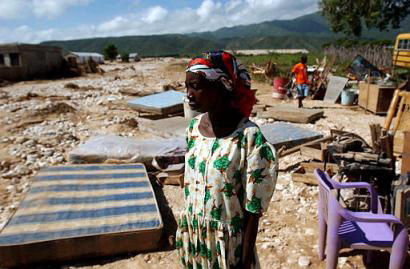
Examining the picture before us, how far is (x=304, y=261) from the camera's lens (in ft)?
8.57

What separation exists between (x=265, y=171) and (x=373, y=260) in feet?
6.50

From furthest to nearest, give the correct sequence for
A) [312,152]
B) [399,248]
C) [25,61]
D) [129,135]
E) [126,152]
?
1. [25,61]
2. [129,135]
3. [312,152]
4. [126,152]
5. [399,248]

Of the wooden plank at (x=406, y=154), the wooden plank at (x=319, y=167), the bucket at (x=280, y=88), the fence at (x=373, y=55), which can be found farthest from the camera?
the fence at (x=373, y=55)

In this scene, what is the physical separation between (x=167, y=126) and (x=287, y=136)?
2.38 metres

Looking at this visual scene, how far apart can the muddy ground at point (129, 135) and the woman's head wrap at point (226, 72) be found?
1818 mm

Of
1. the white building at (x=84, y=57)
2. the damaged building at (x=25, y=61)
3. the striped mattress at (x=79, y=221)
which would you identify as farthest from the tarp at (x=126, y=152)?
the white building at (x=84, y=57)

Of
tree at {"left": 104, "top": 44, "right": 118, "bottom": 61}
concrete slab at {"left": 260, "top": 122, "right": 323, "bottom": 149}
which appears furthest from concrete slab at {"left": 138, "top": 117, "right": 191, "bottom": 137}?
tree at {"left": 104, "top": 44, "right": 118, "bottom": 61}

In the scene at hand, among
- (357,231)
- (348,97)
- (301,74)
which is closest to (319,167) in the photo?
(357,231)

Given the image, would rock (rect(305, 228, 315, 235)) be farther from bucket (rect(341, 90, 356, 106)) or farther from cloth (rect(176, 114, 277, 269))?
bucket (rect(341, 90, 356, 106))

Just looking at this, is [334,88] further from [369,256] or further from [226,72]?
[226,72]

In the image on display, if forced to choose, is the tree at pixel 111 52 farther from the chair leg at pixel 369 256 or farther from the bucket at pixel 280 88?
the chair leg at pixel 369 256

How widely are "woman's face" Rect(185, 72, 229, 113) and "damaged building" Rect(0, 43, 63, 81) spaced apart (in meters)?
19.5

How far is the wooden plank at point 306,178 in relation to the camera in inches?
155

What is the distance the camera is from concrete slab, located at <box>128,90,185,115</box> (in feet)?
23.7
